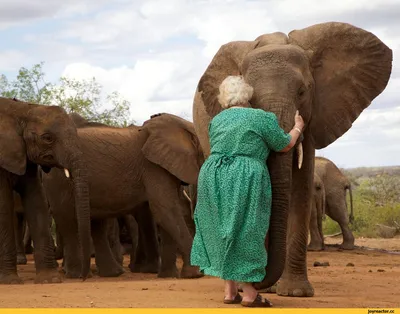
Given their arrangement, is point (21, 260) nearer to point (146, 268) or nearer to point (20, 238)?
point (20, 238)

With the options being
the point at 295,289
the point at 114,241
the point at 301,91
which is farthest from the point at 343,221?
the point at 301,91

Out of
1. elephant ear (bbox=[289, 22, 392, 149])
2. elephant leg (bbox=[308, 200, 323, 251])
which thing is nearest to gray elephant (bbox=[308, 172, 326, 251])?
elephant leg (bbox=[308, 200, 323, 251])

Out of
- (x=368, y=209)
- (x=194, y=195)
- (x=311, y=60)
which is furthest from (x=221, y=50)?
(x=368, y=209)

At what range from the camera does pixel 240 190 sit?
825 centimetres

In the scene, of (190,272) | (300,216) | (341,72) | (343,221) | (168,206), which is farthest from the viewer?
(343,221)

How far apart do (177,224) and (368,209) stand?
1540 centimetres

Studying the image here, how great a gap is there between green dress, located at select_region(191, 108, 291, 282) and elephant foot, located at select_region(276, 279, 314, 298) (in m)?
1.35


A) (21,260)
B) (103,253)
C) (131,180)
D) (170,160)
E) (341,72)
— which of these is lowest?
(21,260)

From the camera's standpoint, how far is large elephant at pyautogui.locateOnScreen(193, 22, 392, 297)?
8.55 metres

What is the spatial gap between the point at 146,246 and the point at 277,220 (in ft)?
19.8

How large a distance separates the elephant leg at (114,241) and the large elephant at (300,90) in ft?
13.2

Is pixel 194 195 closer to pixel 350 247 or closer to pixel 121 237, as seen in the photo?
pixel 121 237

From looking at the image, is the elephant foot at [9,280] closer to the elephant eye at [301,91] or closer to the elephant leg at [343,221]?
the elephant eye at [301,91]

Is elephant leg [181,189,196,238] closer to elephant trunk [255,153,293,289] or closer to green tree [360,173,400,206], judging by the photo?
A: elephant trunk [255,153,293,289]
